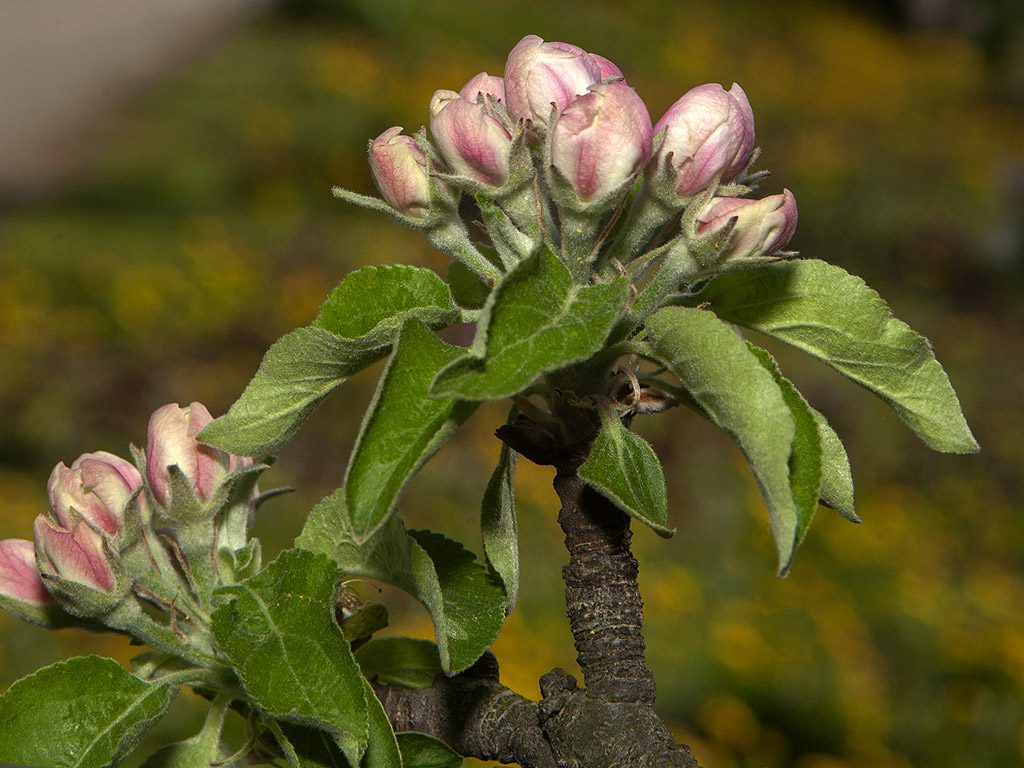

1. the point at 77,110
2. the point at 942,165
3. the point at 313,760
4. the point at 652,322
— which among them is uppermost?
the point at 652,322

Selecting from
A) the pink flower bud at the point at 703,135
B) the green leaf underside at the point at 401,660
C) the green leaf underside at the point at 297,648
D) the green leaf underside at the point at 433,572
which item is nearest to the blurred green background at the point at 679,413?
the green leaf underside at the point at 401,660

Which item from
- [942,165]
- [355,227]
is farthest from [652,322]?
[942,165]

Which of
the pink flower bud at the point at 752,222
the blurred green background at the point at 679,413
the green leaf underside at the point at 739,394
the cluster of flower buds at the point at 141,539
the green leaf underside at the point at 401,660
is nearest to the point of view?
the green leaf underside at the point at 739,394

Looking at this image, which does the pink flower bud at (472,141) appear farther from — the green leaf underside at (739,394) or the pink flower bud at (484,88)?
the green leaf underside at (739,394)

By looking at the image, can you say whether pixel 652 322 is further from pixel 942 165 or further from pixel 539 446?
pixel 942 165

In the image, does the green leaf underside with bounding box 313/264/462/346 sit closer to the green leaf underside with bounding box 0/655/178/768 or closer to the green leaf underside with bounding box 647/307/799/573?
the green leaf underside with bounding box 647/307/799/573

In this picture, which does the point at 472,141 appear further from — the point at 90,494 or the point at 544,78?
the point at 90,494
